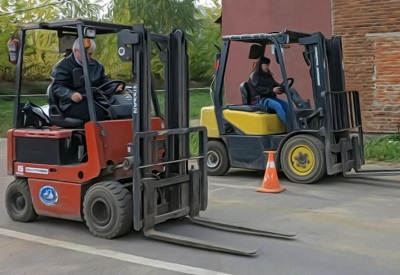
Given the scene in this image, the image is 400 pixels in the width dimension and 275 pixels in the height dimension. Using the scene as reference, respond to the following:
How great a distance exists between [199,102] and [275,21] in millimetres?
21752

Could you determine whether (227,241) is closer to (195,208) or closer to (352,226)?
(195,208)

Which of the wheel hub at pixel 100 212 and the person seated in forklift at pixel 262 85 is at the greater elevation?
the person seated in forklift at pixel 262 85

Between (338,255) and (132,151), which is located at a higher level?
(132,151)

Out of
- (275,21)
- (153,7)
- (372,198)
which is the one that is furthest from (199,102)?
(372,198)

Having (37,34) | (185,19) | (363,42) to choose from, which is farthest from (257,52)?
(185,19)

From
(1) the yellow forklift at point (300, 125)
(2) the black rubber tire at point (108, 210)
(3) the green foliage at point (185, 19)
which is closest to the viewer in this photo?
(2) the black rubber tire at point (108, 210)

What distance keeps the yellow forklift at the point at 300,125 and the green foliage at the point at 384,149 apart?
2.05 metres

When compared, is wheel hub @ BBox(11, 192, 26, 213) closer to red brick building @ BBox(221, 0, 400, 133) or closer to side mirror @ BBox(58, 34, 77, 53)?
side mirror @ BBox(58, 34, 77, 53)

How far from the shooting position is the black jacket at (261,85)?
415 inches

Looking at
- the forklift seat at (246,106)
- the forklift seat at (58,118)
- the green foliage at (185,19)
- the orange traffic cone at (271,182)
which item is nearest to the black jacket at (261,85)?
the forklift seat at (246,106)

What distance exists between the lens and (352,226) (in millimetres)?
6887

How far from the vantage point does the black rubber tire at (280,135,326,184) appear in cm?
951

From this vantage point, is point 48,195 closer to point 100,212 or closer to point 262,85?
point 100,212

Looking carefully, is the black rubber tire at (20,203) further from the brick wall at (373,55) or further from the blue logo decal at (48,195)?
the brick wall at (373,55)
